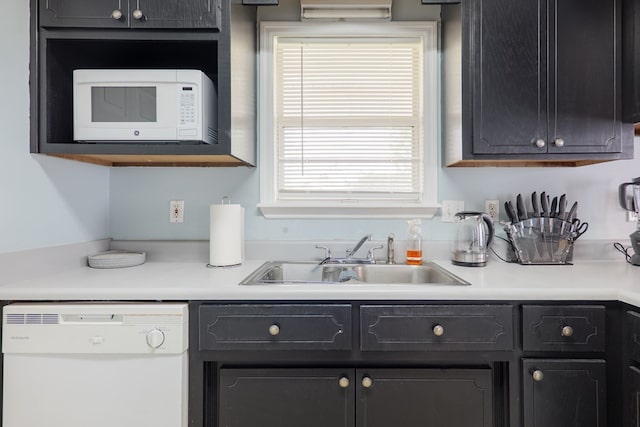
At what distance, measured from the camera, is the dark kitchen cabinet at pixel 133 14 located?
4.38 ft

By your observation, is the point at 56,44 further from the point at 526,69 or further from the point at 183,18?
the point at 526,69

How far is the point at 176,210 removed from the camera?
1.83 metres

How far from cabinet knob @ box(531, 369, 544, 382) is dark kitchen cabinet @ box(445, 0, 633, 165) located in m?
0.89

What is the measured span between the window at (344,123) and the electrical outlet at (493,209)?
0.34m

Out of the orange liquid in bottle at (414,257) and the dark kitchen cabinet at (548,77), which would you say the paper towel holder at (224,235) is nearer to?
the orange liquid in bottle at (414,257)

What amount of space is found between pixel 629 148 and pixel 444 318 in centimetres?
120

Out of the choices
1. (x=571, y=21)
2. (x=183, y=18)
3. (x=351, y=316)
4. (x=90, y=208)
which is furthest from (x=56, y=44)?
(x=571, y=21)

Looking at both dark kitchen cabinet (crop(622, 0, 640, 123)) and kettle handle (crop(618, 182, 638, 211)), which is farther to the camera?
kettle handle (crop(618, 182, 638, 211))

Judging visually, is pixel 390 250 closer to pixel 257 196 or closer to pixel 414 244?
pixel 414 244

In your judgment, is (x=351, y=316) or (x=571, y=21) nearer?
(x=351, y=316)

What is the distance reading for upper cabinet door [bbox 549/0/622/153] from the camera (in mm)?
1464

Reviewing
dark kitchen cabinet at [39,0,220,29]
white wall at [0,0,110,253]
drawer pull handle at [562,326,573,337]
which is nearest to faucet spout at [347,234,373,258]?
drawer pull handle at [562,326,573,337]

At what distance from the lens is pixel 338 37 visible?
184cm

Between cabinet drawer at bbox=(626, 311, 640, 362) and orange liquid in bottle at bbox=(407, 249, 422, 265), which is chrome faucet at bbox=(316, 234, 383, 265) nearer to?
orange liquid in bottle at bbox=(407, 249, 422, 265)
